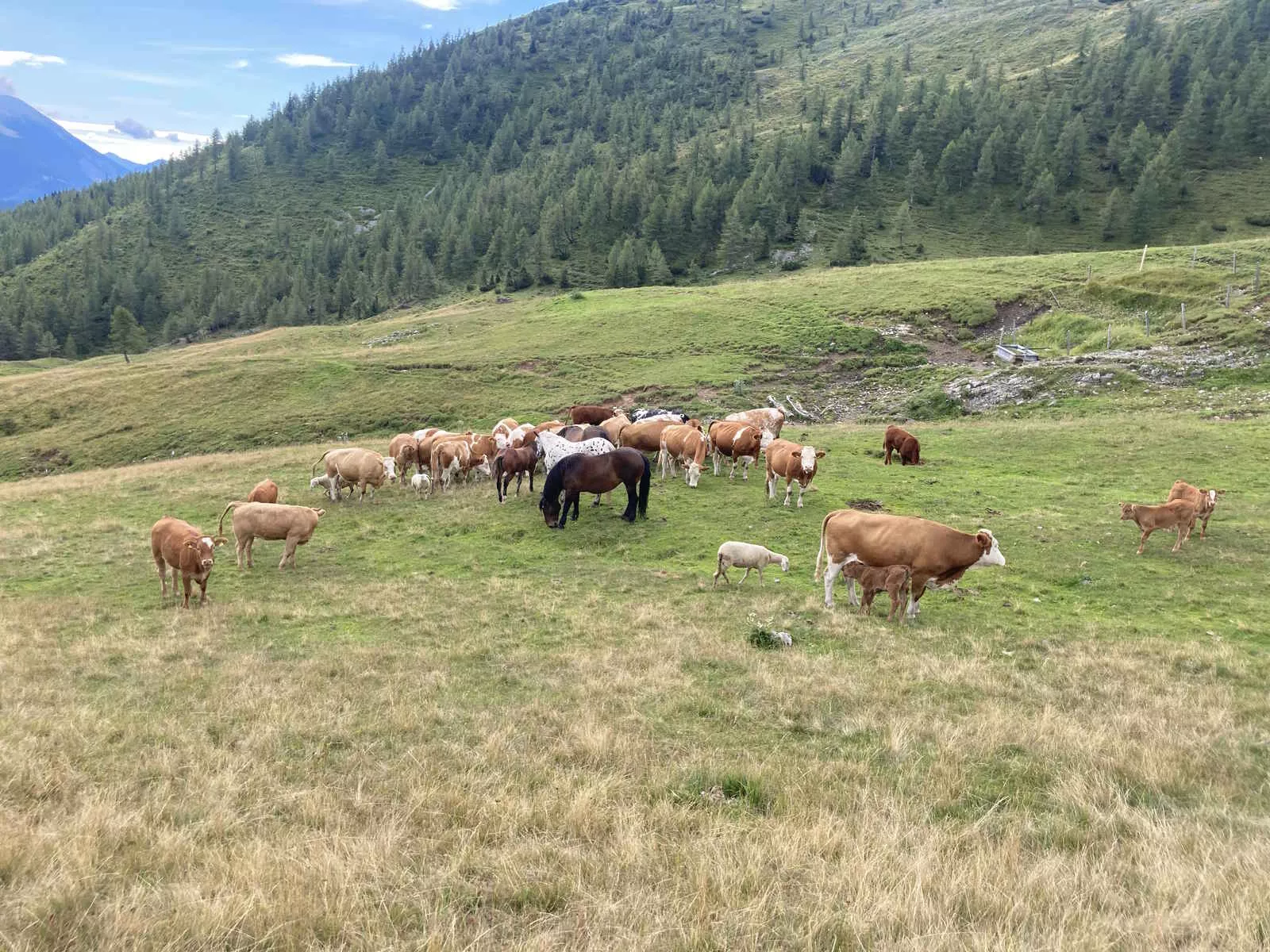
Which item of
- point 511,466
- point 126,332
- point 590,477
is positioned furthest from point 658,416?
point 126,332

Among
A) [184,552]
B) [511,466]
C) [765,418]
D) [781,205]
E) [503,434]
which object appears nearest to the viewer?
[184,552]

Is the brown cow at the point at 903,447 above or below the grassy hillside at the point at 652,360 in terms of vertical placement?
below

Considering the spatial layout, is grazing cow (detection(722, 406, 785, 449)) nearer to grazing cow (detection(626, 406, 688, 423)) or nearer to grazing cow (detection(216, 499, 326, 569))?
grazing cow (detection(626, 406, 688, 423))

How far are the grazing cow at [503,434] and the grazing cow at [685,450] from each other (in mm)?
5578

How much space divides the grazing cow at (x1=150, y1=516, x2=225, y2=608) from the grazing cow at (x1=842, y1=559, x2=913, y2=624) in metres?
12.5

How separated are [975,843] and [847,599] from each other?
876 centimetres

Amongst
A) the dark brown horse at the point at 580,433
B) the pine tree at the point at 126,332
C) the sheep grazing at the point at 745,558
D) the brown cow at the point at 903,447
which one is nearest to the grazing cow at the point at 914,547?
the sheep grazing at the point at 745,558

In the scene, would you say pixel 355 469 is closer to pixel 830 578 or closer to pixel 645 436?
pixel 645 436

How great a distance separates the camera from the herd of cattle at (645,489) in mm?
12586

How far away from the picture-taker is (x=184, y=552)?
538 inches

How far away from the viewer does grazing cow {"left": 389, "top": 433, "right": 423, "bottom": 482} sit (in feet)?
83.2

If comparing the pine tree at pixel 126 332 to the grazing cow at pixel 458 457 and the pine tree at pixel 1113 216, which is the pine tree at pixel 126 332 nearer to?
the grazing cow at pixel 458 457

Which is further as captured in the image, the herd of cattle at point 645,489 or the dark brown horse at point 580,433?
the dark brown horse at point 580,433

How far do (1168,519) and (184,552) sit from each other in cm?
2148
